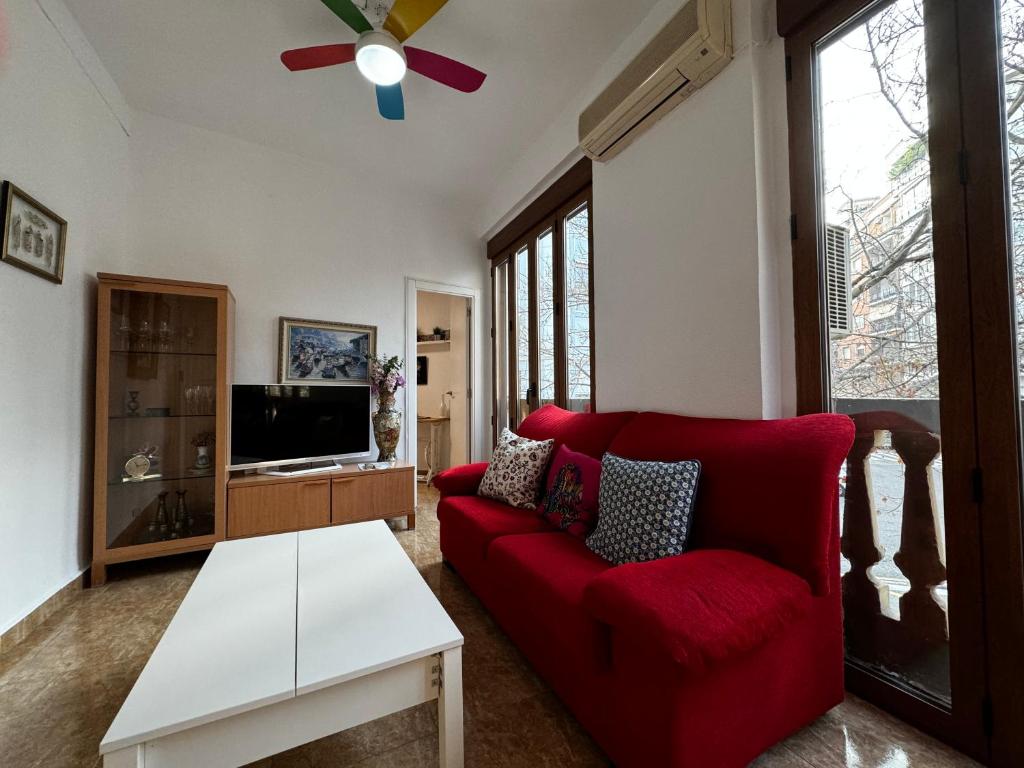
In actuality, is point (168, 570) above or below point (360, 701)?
below

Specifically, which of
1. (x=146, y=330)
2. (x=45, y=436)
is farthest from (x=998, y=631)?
(x=146, y=330)

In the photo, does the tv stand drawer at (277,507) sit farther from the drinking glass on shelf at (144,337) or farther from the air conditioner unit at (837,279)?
the air conditioner unit at (837,279)

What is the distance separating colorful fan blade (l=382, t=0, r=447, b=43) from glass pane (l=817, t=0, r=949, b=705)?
62.3 inches

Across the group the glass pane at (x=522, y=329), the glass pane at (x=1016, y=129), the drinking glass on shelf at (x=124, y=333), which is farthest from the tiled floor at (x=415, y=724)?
the glass pane at (x=522, y=329)

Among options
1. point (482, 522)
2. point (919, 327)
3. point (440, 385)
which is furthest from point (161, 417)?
point (919, 327)

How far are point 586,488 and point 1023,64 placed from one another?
1.83 m

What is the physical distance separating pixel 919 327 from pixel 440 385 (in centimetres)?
443

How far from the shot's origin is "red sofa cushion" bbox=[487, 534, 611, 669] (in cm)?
113

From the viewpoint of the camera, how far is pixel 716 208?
1797 millimetres

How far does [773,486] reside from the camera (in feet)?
4.11

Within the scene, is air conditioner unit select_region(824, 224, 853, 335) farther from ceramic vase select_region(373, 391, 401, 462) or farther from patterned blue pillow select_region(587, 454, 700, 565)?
ceramic vase select_region(373, 391, 401, 462)

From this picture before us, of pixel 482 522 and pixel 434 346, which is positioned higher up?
pixel 434 346

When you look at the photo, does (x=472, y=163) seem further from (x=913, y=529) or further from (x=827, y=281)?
(x=913, y=529)

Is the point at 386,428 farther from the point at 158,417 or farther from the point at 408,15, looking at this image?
the point at 408,15
